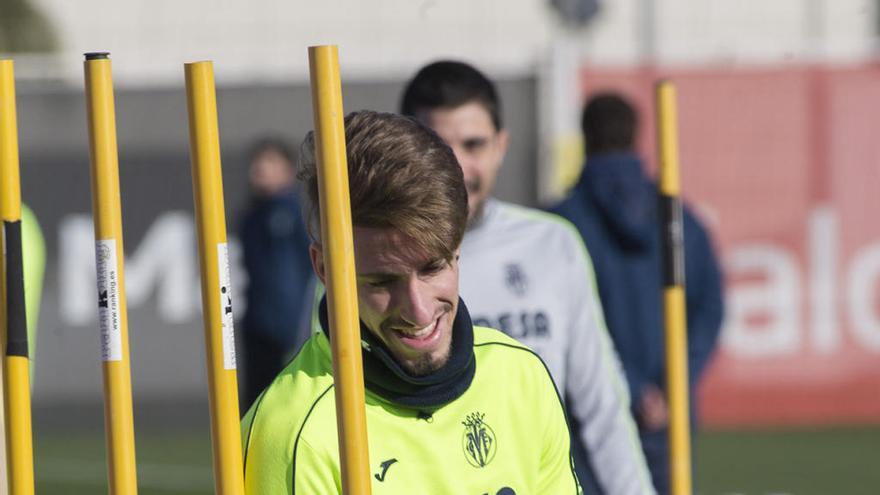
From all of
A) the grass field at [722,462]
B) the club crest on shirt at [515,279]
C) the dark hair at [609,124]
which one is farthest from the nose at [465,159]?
the grass field at [722,462]

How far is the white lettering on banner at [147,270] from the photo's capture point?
12344 millimetres

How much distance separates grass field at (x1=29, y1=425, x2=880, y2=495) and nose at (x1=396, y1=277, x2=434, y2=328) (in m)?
7.16

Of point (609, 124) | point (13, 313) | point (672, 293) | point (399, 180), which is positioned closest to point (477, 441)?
point (399, 180)

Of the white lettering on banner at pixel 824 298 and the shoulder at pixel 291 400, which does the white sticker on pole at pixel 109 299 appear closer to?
the shoulder at pixel 291 400

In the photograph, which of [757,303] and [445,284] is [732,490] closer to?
[757,303]

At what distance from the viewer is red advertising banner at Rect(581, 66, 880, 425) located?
1235 cm

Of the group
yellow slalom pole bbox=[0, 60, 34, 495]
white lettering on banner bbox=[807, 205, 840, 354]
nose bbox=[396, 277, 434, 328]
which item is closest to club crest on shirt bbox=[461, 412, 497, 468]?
nose bbox=[396, 277, 434, 328]

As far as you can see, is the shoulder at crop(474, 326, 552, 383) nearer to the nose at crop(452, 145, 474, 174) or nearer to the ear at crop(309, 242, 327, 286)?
the ear at crop(309, 242, 327, 286)

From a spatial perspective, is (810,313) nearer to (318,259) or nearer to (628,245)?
(628,245)

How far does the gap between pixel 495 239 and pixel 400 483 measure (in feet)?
5.18

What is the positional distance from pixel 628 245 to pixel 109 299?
365cm

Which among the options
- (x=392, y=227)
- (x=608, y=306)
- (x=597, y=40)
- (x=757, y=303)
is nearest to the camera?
(x=392, y=227)

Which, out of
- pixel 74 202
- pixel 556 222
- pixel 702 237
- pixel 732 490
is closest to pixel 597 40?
pixel 74 202

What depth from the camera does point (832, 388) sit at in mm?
12398
